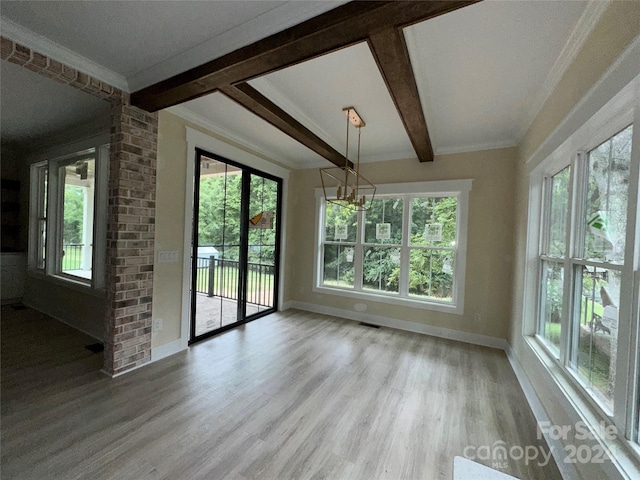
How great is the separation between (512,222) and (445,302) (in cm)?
137

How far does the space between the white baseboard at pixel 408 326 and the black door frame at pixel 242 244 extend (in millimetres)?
751

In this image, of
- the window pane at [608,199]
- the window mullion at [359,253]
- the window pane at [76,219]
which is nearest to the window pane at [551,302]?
the window pane at [608,199]

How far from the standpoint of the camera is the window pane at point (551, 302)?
2.07 meters

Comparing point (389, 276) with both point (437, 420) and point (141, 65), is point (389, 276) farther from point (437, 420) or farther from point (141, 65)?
point (141, 65)

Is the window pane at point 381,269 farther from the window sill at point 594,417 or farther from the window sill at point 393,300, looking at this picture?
the window sill at point 594,417

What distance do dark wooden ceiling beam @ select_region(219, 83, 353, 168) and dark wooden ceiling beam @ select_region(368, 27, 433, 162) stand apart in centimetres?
113

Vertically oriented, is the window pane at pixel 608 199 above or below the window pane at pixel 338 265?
above

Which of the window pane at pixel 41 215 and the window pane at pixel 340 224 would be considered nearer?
the window pane at pixel 41 215

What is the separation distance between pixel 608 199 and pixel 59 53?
3821mm

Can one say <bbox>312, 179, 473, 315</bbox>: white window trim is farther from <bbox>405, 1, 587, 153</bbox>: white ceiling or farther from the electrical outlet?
the electrical outlet

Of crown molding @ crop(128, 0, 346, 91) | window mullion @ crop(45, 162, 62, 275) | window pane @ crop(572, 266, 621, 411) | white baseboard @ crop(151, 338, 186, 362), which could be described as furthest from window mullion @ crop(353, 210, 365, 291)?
window mullion @ crop(45, 162, 62, 275)

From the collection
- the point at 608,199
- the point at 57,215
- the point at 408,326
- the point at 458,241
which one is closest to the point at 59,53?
the point at 57,215

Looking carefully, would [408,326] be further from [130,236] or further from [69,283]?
[69,283]

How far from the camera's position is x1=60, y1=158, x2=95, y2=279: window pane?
149 inches
